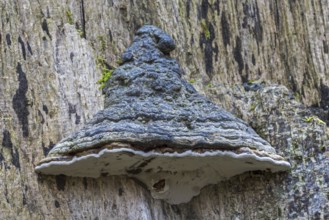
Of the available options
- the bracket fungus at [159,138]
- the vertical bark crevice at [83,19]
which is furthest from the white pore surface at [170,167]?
the vertical bark crevice at [83,19]

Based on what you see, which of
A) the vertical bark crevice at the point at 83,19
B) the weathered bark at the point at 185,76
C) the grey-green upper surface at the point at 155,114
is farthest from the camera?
the vertical bark crevice at the point at 83,19

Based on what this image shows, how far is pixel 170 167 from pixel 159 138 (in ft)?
0.85

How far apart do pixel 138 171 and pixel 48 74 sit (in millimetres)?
559

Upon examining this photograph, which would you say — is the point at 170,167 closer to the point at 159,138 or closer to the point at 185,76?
the point at 159,138

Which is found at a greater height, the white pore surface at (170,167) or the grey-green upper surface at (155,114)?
the grey-green upper surface at (155,114)

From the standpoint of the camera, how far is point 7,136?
3.30 m

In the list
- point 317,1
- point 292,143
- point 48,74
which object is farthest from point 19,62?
point 317,1

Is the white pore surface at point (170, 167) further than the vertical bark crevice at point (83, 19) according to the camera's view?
No

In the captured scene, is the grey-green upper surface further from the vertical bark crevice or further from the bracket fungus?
the vertical bark crevice

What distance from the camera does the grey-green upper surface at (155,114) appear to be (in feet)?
9.82

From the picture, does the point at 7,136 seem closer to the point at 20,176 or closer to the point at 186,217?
the point at 20,176

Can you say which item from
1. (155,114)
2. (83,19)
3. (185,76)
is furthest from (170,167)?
(83,19)

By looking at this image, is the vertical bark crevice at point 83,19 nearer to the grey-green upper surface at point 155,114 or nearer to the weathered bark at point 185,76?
the weathered bark at point 185,76

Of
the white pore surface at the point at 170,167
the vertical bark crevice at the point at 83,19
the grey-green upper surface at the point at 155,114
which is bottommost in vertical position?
the white pore surface at the point at 170,167
